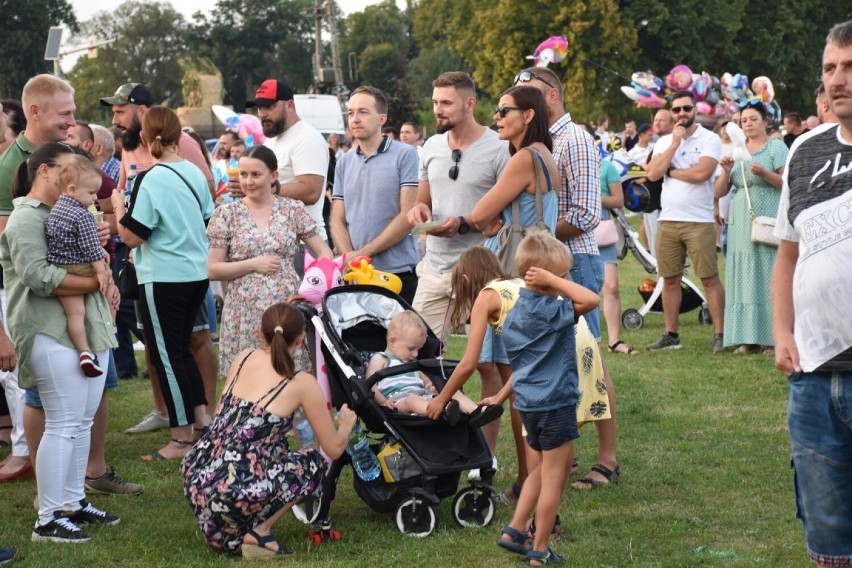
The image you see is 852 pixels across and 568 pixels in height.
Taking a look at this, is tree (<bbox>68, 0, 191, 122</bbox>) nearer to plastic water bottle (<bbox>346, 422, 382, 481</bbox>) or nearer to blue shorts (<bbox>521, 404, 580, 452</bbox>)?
plastic water bottle (<bbox>346, 422, 382, 481</bbox>)

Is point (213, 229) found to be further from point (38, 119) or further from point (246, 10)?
point (246, 10)

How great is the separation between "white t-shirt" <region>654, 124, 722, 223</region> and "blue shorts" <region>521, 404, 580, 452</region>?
565 cm

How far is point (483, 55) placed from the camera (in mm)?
52562

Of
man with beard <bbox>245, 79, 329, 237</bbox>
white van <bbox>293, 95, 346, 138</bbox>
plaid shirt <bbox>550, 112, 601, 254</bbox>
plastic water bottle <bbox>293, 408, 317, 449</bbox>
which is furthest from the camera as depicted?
white van <bbox>293, 95, 346, 138</bbox>

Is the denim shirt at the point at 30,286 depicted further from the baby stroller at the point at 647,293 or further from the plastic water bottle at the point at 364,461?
the baby stroller at the point at 647,293

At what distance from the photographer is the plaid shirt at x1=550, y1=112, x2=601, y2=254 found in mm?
6039

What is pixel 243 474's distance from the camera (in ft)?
17.0

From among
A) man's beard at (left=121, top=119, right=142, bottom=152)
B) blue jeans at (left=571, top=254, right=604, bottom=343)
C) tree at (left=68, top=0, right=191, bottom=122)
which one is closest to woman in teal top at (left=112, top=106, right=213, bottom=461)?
man's beard at (left=121, top=119, right=142, bottom=152)

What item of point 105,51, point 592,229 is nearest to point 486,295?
point 592,229

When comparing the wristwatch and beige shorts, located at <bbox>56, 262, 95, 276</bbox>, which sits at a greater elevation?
the wristwatch

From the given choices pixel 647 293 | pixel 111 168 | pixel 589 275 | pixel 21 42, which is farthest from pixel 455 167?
pixel 21 42

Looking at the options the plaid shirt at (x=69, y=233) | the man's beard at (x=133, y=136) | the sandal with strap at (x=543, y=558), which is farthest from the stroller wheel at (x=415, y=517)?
the man's beard at (x=133, y=136)

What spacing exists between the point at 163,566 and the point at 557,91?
325 cm

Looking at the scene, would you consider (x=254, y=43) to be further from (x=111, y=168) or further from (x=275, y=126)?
(x=275, y=126)
